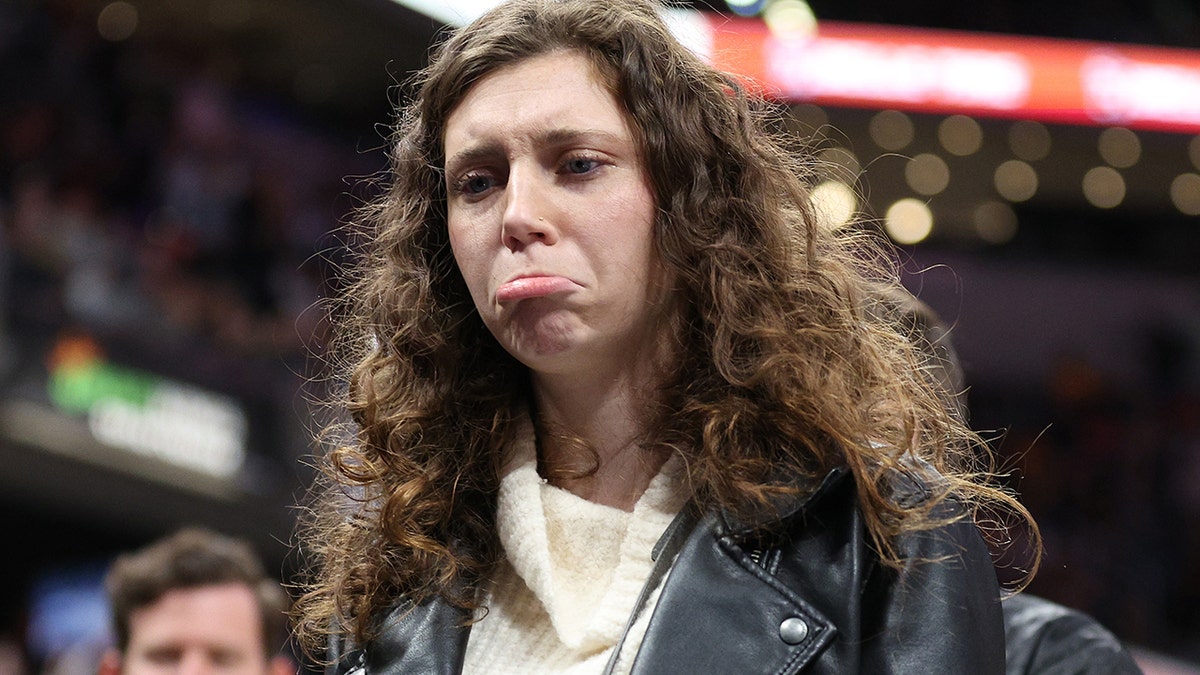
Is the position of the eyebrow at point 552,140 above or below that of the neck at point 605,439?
above

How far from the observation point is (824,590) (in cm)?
146

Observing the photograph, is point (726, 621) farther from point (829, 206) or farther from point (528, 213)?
point (829, 206)

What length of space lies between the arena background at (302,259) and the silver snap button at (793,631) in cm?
369

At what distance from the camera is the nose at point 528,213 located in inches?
60.6

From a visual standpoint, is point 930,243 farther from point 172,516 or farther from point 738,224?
point 738,224

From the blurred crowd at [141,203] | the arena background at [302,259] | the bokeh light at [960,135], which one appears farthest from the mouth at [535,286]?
the bokeh light at [960,135]

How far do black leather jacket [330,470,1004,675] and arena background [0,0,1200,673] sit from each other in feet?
11.8

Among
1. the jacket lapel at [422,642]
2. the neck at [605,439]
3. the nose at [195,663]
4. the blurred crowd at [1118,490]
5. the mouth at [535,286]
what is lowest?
the blurred crowd at [1118,490]

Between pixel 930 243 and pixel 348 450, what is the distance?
11.7 meters

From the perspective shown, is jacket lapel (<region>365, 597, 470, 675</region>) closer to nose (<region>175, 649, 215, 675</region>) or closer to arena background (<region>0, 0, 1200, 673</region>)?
nose (<region>175, 649, 215, 675</region>)

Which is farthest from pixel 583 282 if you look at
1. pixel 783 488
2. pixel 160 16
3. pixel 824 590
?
pixel 160 16

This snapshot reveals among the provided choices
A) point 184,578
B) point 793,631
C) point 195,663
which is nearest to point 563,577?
point 793,631

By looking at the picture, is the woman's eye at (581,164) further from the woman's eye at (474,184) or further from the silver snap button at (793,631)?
the silver snap button at (793,631)

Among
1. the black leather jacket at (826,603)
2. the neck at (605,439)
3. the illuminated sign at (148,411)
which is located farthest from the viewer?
the illuminated sign at (148,411)
